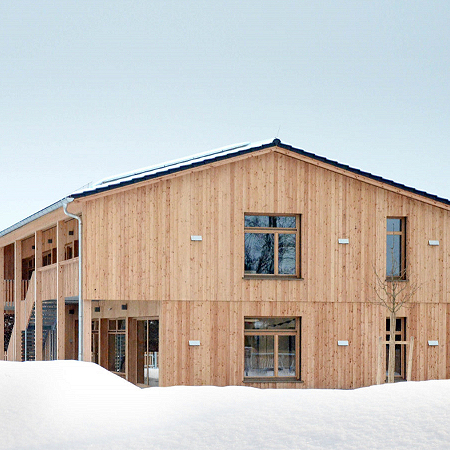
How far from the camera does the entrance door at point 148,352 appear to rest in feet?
72.0

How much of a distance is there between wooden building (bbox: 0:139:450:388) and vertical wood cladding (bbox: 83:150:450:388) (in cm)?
3

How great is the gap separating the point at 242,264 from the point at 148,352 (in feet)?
16.1

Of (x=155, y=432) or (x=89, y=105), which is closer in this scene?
(x=155, y=432)

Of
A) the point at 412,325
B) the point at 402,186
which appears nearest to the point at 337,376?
the point at 412,325

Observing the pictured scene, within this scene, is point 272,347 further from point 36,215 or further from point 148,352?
point 36,215

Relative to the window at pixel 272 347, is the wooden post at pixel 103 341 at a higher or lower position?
lower

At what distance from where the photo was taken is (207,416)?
1129 centimetres

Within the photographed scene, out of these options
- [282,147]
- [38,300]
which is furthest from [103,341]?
[282,147]

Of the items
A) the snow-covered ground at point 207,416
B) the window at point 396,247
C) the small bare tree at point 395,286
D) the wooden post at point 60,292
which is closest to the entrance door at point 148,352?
the wooden post at point 60,292

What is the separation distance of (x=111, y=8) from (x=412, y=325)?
63.5 metres

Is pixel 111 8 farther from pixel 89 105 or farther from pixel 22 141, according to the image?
pixel 22 141

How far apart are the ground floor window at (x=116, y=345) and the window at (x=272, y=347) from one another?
614 centimetres

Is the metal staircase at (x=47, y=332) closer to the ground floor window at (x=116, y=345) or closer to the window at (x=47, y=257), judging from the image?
the window at (x=47, y=257)

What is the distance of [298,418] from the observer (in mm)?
11109
